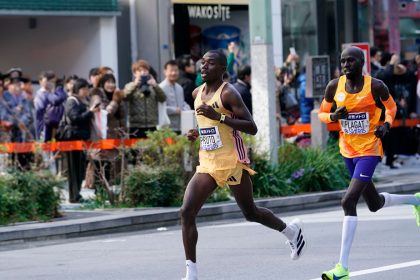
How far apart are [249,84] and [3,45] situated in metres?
10.4

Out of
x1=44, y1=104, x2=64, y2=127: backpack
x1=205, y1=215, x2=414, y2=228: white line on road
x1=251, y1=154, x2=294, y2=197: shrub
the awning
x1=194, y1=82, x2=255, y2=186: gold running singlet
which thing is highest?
the awning

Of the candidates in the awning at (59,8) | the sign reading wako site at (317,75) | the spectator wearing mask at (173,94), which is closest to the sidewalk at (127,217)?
the sign reading wako site at (317,75)

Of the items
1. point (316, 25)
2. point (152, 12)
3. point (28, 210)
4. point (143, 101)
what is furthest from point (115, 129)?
point (316, 25)

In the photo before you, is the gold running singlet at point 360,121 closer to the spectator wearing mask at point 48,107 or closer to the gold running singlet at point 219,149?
the gold running singlet at point 219,149

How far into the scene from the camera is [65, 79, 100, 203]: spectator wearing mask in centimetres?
1786

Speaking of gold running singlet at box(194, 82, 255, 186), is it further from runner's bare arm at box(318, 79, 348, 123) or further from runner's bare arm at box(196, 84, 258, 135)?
runner's bare arm at box(318, 79, 348, 123)

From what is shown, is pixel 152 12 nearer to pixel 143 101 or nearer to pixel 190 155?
pixel 143 101

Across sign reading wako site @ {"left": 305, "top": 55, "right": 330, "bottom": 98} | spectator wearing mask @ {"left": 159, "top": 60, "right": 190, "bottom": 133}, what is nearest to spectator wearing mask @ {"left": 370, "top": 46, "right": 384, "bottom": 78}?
sign reading wako site @ {"left": 305, "top": 55, "right": 330, "bottom": 98}

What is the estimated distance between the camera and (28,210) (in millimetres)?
15648

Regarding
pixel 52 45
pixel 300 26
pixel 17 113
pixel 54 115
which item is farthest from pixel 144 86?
pixel 300 26

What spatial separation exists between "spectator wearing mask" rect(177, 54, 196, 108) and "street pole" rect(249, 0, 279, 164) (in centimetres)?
219

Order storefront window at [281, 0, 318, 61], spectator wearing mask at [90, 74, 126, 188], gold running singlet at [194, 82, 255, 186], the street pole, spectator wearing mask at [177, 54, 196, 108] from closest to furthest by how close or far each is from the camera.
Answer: gold running singlet at [194, 82, 255, 186] < spectator wearing mask at [90, 74, 126, 188] < the street pole < spectator wearing mask at [177, 54, 196, 108] < storefront window at [281, 0, 318, 61]

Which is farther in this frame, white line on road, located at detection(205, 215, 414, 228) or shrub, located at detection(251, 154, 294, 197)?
shrub, located at detection(251, 154, 294, 197)

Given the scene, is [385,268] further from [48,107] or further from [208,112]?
[48,107]
